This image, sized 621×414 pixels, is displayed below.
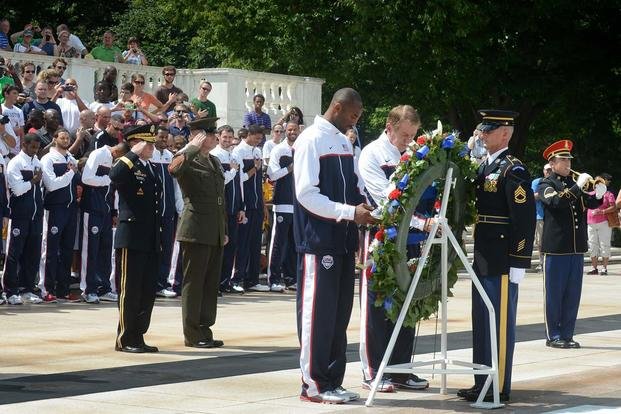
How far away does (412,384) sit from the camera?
10.5 meters

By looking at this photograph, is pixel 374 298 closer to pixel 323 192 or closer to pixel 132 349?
pixel 323 192

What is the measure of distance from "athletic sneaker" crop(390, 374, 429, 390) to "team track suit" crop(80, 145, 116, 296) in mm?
7681

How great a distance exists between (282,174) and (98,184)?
3.50 metres

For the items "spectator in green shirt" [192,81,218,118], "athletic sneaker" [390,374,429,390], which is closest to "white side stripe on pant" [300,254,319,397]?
"athletic sneaker" [390,374,429,390]

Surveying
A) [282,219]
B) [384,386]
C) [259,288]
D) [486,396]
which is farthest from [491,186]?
[259,288]

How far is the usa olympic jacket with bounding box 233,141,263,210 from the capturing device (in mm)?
19859

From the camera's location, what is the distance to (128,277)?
41.6ft

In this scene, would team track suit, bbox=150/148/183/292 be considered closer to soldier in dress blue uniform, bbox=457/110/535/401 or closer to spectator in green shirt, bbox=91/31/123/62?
soldier in dress blue uniform, bbox=457/110/535/401

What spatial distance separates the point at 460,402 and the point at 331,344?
1.11m

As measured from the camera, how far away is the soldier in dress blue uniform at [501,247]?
33.3 ft

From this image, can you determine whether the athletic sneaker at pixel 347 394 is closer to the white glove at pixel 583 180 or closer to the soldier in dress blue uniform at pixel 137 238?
the soldier in dress blue uniform at pixel 137 238

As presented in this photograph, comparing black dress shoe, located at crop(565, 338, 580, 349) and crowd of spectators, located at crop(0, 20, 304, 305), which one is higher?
crowd of spectators, located at crop(0, 20, 304, 305)

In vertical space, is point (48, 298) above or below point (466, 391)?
above

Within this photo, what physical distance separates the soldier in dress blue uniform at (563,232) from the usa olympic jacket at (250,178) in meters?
6.31
